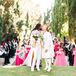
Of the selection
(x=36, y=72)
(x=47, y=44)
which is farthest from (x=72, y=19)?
(x=47, y=44)

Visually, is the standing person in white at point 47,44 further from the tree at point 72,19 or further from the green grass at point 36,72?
the tree at point 72,19

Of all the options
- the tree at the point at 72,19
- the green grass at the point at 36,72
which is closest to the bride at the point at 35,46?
the green grass at the point at 36,72

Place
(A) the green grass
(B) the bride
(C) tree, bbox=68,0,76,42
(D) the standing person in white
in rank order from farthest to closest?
1. (C) tree, bbox=68,0,76,42
2. (B) the bride
3. (D) the standing person in white
4. (A) the green grass

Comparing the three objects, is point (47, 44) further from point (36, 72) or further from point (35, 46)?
point (36, 72)

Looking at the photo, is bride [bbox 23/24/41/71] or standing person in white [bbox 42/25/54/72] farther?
bride [bbox 23/24/41/71]

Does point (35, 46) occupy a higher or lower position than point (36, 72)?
higher

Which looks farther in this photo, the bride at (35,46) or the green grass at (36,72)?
the bride at (35,46)

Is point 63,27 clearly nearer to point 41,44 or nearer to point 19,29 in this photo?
point 19,29

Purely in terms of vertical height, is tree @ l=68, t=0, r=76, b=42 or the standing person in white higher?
tree @ l=68, t=0, r=76, b=42

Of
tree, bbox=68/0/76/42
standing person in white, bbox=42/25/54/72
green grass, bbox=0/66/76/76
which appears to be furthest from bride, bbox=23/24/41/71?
tree, bbox=68/0/76/42

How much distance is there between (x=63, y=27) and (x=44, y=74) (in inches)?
1388

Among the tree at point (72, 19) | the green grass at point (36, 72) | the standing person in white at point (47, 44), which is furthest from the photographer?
the tree at point (72, 19)

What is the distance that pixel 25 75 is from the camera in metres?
16.3

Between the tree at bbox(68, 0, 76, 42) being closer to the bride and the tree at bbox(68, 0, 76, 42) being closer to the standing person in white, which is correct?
the bride
